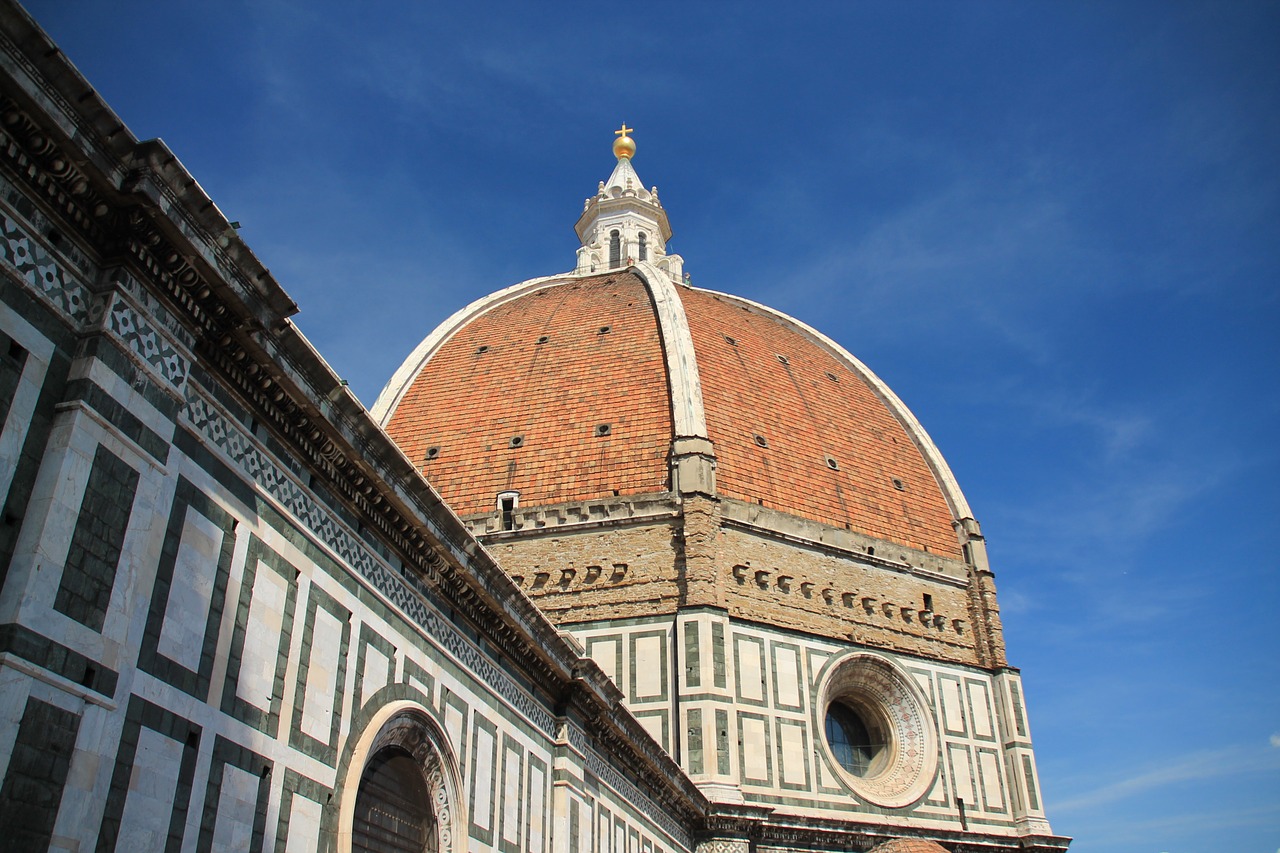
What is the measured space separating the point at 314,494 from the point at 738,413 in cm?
2254

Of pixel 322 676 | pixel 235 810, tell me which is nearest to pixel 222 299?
pixel 322 676

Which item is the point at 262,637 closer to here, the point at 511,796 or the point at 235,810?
the point at 235,810

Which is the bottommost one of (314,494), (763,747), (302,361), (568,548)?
(314,494)

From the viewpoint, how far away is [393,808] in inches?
396

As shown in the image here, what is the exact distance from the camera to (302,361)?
345 inches

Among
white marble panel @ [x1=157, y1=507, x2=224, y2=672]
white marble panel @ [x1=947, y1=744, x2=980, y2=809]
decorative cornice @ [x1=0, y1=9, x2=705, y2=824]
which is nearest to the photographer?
decorative cornice @ [x1=0, y1=9, x2=705, y2=824]

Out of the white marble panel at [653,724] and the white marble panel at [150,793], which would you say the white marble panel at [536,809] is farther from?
the white marble panel at [653,724]

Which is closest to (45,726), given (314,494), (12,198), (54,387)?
(54,387)

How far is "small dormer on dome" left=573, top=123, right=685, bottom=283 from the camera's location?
45.3 m

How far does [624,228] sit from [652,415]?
1804 cm

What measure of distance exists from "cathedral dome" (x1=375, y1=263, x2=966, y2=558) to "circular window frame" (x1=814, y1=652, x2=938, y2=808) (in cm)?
400

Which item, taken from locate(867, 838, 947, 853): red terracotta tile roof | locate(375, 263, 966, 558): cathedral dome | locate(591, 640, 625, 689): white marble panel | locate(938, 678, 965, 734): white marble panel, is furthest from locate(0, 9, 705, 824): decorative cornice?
locate(938, 678, 965, 734): white marble panel

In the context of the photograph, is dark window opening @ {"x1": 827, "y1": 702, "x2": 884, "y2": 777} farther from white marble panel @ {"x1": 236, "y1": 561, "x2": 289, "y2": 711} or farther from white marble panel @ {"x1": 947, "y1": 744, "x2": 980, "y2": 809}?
white marble panel @ {"x1": 236, "y1": 561, "x2": 289, "y2": 711}

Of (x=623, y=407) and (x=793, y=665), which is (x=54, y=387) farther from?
(x=623, y=407)
